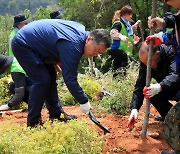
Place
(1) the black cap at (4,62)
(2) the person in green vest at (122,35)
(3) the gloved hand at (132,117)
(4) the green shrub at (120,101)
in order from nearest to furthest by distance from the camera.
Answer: (3) the gloved hand at (132,117), (4) the green shrub at (120,101), (1) the black cap at (4,62), (2) the person in green vest at (122,35)

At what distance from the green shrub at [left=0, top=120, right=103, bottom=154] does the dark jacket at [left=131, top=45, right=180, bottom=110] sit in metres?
1.13

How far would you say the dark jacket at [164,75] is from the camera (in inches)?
157

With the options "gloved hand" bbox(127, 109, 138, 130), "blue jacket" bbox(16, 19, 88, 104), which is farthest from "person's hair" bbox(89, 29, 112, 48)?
"gloved hand" bbox(127, 109, 138, 130)

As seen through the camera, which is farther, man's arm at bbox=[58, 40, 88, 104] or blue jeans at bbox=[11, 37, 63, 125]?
blue jeans at bbox=[11, 37, 63, 125]

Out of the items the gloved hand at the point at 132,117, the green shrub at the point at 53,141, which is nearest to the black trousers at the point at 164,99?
the gloved hand at the point at 132,117

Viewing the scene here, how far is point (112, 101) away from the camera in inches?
229

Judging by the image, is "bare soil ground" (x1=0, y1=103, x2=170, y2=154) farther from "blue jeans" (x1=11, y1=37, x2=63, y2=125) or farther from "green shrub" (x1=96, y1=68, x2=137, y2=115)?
"blue jeans" (x1=11, y1=37, x2=63, y2=125)

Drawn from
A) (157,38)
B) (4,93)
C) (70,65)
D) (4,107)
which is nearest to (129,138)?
(70,65)

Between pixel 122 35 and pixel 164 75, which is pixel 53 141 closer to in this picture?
pixel 164 75

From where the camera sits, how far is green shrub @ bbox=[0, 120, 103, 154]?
9.82 ft

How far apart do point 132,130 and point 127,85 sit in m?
1.57

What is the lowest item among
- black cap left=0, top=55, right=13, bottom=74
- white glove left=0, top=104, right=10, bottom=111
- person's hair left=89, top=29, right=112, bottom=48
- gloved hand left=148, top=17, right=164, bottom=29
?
white glove left=0, top=104, right=10, bottom=111

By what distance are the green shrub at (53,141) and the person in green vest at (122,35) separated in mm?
3805

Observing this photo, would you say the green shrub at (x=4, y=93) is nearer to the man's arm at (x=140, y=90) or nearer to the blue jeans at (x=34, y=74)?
the blue jeans at (x=34, y=74)
